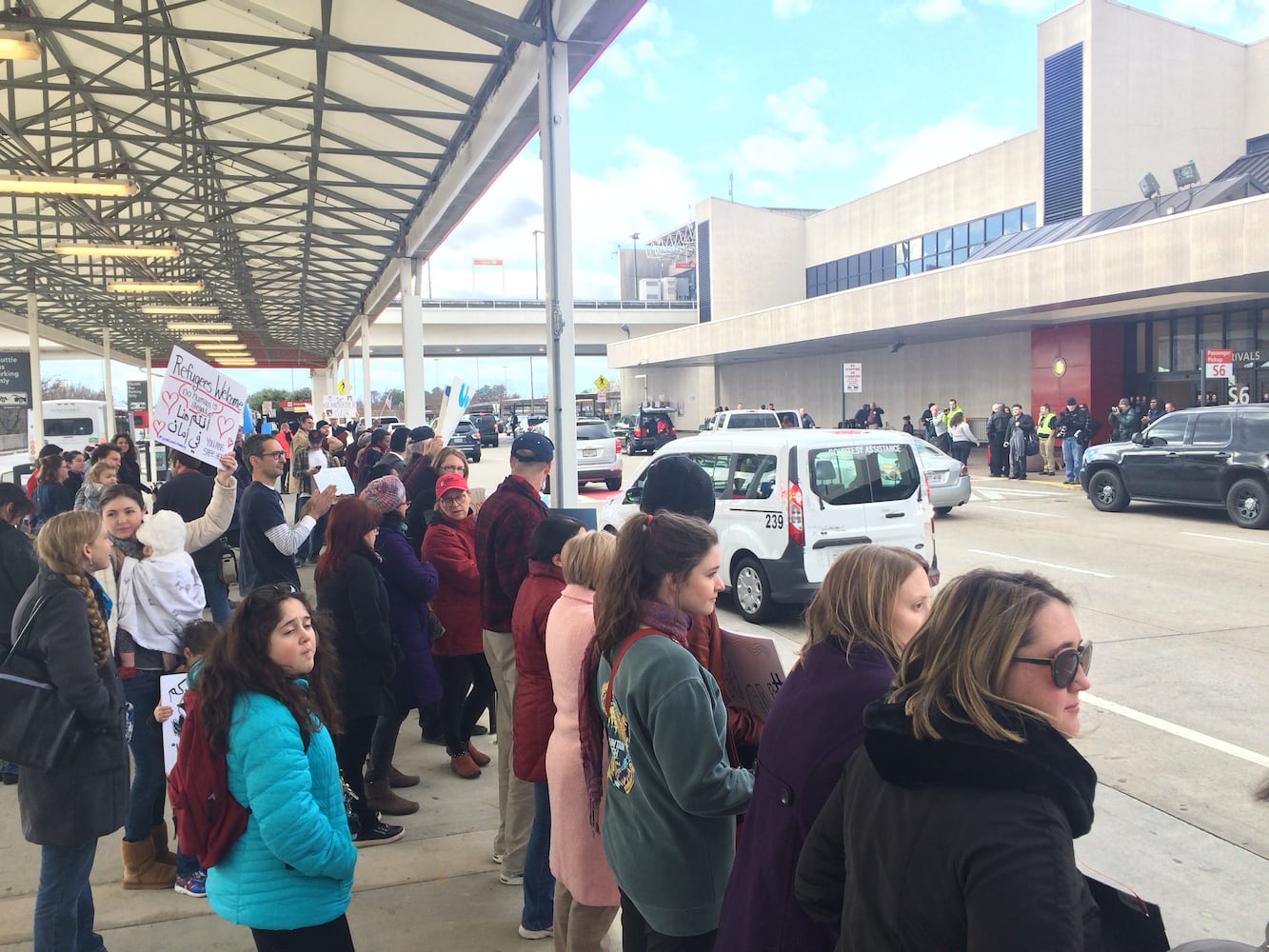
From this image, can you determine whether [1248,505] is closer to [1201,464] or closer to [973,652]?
[1201,464]

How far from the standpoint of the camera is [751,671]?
3.04 metres

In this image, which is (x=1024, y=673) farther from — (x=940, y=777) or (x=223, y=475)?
(x=223, y=475)

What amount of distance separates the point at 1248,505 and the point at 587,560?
15336 millimetres

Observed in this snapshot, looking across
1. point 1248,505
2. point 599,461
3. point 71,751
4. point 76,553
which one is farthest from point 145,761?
point 599,461

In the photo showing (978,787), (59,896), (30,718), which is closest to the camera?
(978,787)

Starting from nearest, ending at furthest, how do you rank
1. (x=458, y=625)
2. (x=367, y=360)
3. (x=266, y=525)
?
(x=458, y=625)
(x=266, y=525)
(x=367, y=360)

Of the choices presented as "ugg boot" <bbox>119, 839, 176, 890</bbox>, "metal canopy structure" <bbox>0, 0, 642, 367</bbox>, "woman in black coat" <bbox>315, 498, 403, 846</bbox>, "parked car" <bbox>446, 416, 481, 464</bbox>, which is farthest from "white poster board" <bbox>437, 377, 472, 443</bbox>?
"parked car" <bbox>446, 416, 481, 464</bbox>

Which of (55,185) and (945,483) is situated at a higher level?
(55,185)

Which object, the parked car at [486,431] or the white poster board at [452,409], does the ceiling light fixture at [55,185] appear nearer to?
the white poster board at [452,409]

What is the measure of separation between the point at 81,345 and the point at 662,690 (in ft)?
152

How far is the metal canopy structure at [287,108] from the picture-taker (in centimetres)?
866

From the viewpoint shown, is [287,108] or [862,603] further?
[287,108]

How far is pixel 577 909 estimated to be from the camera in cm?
318

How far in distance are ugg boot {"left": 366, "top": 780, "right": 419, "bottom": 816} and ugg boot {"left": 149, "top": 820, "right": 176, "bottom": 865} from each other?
992 millimetres
